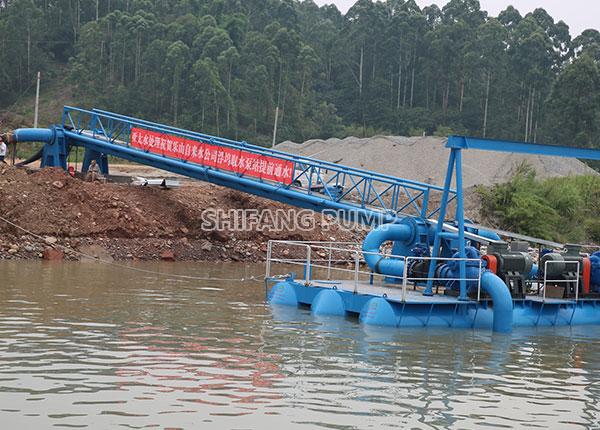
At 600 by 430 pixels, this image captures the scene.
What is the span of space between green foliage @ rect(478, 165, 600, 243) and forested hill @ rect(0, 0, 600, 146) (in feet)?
99.4

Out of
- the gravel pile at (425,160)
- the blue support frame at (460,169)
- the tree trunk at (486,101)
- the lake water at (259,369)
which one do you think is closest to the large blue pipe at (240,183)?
the blue support frame at (460,169)

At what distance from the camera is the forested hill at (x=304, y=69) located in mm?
82562

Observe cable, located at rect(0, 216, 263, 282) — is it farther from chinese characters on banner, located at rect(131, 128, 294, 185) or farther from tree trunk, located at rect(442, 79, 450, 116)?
tree trunk, located at rect(442, 79, 450, 116)

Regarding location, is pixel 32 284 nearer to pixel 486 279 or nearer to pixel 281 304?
pixel 281 304

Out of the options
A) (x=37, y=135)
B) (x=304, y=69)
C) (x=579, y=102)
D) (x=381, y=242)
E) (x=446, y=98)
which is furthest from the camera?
(x=446, y=98)

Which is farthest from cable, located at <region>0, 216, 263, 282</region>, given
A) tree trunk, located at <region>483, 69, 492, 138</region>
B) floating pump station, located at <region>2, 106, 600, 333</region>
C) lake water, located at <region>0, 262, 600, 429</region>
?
tree trunk, located at <region>483, 69, 492, 138</region>

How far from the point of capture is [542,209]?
44.6 meters

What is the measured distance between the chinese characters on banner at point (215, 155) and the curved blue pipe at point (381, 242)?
8.01 m

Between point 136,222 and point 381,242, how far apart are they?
1318 centimetres

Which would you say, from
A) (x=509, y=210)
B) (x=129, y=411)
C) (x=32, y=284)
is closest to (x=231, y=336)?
(x=129, y=411)

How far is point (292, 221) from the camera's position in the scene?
37781 millimetres

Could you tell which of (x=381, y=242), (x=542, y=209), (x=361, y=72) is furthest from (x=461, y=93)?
(x=381, y=242)

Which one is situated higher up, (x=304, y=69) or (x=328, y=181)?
(x=304, y=69)

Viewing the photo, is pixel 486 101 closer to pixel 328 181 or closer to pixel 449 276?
pixel 328 181
